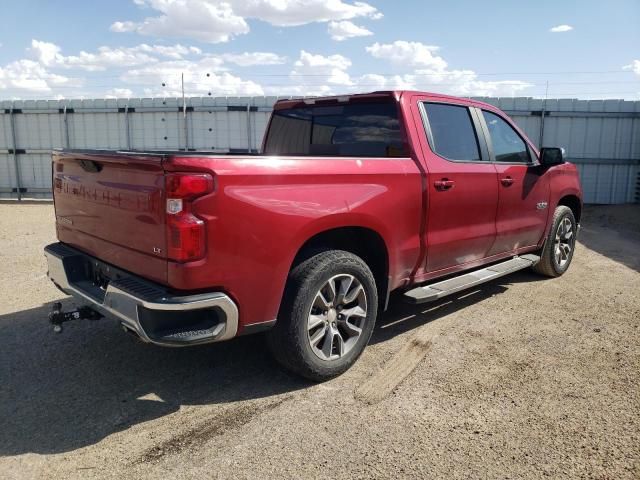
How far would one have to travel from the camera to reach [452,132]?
4.55 metres

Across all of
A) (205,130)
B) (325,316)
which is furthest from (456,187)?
(205,130)

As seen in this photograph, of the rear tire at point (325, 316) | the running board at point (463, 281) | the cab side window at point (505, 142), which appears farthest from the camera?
the cab side window at point (505, 142)

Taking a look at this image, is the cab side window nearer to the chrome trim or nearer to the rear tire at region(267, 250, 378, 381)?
the rear tire at region(267, 250, 378, 381)

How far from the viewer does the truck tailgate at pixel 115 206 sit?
288cm

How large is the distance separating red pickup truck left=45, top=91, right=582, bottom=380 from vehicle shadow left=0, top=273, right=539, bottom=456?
0.45m

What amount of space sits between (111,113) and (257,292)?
40.2ft

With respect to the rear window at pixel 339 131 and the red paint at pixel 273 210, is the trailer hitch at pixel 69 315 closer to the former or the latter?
the red paint at pixel 273 210

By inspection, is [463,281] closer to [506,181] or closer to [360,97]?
[506,181]

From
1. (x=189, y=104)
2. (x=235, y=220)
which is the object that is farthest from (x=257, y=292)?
(x=189, y=104)

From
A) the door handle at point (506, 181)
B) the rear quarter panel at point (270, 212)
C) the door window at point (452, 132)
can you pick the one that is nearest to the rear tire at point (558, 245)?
the door handle at point (506, 181)

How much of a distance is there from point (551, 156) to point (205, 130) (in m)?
9.82

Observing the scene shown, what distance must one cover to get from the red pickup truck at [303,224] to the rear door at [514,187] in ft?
0.07

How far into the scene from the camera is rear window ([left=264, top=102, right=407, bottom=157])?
4195 millimetres

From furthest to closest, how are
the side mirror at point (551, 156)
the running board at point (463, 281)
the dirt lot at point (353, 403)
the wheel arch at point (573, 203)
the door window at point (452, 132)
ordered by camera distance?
the wheel arch at point (573, 203)
the side mirror at point (551, 156)
the door window at point (452, 132)
the running board at point (463, 281)
the dirt lot at point (353, 403)
